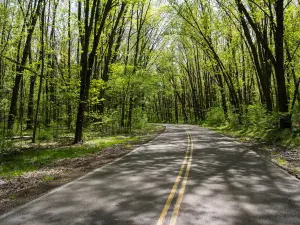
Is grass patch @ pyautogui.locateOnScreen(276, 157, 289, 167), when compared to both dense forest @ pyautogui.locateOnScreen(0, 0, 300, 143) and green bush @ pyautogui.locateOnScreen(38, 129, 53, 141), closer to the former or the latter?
dense forest @ pyautogui.locateOnScreen(0, 0, 300, 143)

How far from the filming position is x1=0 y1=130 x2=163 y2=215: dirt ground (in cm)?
712

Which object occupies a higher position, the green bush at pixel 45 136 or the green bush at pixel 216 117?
the green bush at pixel 216 117

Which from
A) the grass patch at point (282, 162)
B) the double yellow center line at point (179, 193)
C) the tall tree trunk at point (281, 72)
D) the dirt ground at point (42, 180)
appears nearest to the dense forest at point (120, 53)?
the tall tree trunk at point (281, 72)

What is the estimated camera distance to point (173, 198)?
6.57 meters

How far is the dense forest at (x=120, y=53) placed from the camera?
18031mm

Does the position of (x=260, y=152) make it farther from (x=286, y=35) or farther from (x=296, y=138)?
(x=286, y=35)

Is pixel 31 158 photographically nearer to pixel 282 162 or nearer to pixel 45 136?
pixel 45 136

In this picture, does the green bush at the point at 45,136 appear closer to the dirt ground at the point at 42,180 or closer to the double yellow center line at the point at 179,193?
the dirt ground at the point at 42,180

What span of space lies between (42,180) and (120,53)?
2261 cm

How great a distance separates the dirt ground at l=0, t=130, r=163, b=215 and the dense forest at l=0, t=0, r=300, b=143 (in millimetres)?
3634

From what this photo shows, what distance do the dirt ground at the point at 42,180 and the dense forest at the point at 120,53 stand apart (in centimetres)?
363

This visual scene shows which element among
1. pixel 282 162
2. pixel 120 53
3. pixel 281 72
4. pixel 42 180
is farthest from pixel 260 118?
pixel 42 180

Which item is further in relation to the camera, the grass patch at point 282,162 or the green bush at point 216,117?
the green bush at point 216,117

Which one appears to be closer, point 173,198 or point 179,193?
point 173,198
